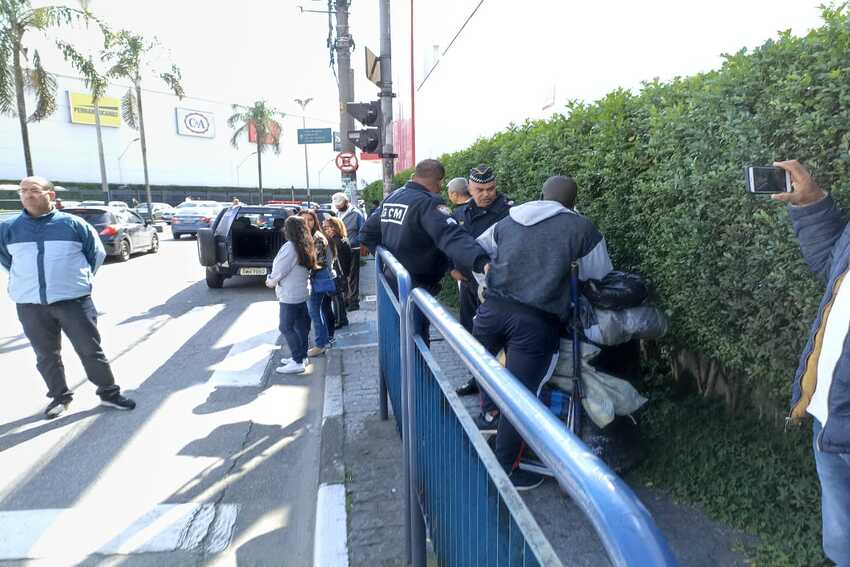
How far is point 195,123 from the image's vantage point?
63.9 metres

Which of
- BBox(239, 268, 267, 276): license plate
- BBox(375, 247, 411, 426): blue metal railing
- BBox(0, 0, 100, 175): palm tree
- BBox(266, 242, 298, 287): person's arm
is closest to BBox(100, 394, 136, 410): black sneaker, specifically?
BBox(266, 242, 298, 287): person's arm

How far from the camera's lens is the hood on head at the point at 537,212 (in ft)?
9.61

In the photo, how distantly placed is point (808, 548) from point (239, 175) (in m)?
69.1

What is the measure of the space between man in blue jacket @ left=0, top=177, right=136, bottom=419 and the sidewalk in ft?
7.07

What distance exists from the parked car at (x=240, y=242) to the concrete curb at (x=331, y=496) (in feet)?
19.0

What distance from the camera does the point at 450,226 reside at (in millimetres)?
3645

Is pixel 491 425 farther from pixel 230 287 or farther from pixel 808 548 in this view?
pixel 230 287

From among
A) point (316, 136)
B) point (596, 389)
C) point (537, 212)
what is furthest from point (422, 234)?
point (316, 136)

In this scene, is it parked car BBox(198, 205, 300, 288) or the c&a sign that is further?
the c&a sign

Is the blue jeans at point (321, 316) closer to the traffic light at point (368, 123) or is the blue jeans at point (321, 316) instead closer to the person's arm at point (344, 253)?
the person's arm at point (344, 253)

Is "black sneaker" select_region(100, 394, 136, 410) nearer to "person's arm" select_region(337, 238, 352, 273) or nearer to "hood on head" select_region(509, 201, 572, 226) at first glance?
"person's arm" select_region(337, 238, 352, 273)

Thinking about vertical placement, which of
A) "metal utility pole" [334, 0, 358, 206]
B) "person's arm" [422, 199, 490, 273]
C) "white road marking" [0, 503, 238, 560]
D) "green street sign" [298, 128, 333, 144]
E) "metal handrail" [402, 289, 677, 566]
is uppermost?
"metal utility pole" [334, 0, 358, 206]

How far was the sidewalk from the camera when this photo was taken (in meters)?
2.63

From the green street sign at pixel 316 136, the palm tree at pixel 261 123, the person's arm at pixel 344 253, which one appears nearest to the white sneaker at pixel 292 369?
the person's arm at pixel 344 253
